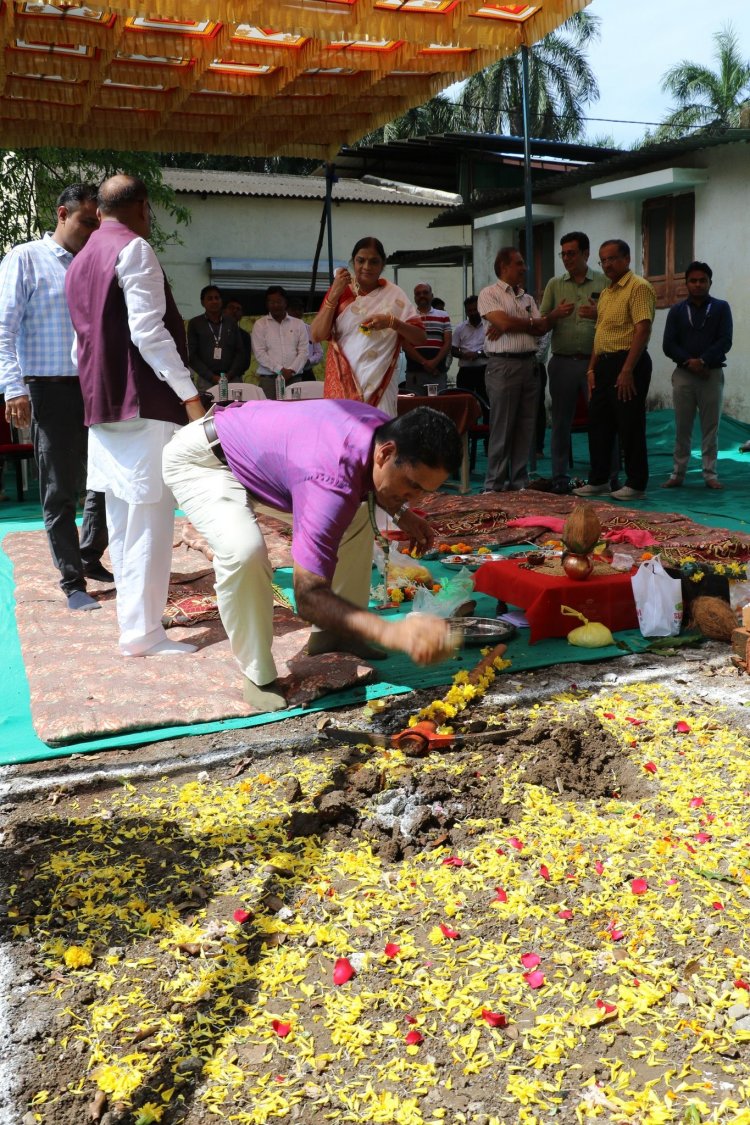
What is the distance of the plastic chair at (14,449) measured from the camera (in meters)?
9.45

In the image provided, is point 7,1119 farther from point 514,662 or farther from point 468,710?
point 514,662

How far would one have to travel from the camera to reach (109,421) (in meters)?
4.53

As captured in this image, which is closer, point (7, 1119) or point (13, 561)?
point (7, 1119)

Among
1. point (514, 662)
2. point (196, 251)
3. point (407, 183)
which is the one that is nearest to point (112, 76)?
point (514, 662)

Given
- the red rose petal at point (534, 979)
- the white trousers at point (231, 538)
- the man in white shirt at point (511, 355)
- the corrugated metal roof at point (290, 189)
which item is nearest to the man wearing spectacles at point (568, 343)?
the man in white shirt at point (511, 355)

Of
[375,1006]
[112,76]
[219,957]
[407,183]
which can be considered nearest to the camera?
[375,1006]

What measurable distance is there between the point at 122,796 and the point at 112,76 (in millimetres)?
6398

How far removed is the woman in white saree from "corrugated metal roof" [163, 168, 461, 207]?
13528 mm

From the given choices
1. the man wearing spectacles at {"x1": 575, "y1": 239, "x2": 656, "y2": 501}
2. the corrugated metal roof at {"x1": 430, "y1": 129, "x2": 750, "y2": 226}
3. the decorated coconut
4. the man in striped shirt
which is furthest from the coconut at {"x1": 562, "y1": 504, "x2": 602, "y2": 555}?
the corrugated metal roof at {"x1": 430, "y1": 129, "x2": 750, "y2": 226}

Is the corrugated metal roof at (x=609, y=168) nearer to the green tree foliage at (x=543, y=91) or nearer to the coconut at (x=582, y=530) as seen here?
the coconut at (x=582, y=530)

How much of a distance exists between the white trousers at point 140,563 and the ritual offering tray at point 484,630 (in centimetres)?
139

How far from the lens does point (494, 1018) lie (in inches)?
86.4

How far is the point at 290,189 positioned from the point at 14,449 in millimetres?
12012

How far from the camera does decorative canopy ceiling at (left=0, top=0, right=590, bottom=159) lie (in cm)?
634
